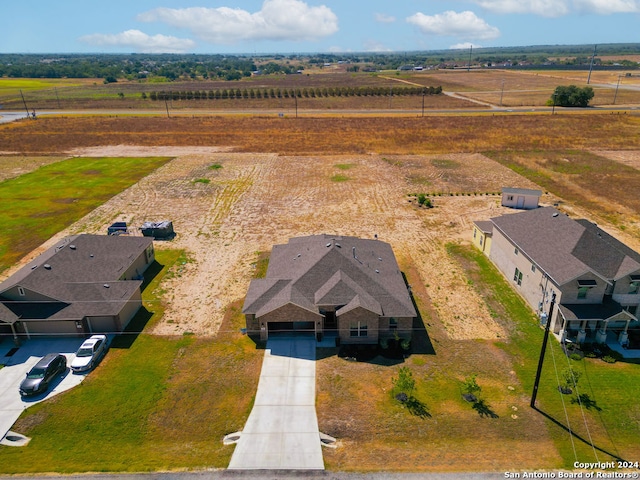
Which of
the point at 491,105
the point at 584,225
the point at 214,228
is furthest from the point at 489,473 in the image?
the point at 491,105

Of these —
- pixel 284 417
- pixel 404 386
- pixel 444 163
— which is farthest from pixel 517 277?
pixel 444 163

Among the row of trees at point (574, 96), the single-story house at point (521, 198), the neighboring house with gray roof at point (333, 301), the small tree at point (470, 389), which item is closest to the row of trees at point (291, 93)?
the row of trees at point (574, 96)

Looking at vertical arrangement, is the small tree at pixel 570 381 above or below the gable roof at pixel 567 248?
below

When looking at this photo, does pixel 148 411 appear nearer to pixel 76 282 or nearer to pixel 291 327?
pixel 291 327

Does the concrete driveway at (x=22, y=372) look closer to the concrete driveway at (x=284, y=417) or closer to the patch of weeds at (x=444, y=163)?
the concrete driveway at (x=284, y=417)

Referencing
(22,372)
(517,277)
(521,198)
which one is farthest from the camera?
(521,198)

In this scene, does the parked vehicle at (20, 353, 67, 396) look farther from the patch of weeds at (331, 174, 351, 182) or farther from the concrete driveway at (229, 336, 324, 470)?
the patch of weeds at (331, 174, 351, 182)

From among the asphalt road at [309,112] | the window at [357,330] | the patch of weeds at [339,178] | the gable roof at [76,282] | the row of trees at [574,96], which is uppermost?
the row of trees at [574,96]
